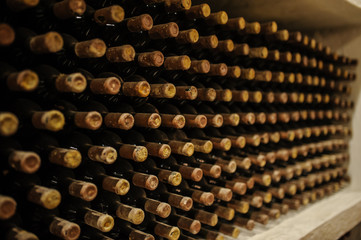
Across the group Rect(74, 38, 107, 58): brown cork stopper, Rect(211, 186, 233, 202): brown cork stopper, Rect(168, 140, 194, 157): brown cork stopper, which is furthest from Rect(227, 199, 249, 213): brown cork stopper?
Rect(74, 38, 107, 58): brown cork stopper

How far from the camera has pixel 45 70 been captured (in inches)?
22.9

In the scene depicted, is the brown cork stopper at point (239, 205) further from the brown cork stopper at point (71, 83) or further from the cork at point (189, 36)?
the brown cork stopper at point (71, 83)

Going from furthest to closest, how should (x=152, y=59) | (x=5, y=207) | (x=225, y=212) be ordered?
(x=225, y=212) → (x=152, y=59) → (x=5, y=207)

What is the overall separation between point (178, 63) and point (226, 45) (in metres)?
0.22

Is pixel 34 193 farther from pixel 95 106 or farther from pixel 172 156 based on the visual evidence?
pixel 172 156

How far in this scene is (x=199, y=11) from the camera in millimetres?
773

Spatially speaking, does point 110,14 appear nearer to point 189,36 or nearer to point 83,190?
point 189,36

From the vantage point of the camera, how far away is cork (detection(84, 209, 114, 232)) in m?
0.59

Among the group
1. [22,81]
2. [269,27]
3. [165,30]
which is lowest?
[22,81]

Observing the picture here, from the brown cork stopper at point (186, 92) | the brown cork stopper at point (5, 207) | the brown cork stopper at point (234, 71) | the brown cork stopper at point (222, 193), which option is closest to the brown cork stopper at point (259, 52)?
the brown cork stopper at point (234, 71)

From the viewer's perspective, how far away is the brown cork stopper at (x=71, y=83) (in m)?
0.54

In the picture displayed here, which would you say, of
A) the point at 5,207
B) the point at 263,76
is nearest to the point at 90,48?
the point at 5,207

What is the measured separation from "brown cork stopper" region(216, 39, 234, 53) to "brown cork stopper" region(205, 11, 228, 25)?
6 cm

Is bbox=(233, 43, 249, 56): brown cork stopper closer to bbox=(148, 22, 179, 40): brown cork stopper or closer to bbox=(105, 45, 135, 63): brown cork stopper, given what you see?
bbox=(148, 22, 179, 40): brown cork stopper
